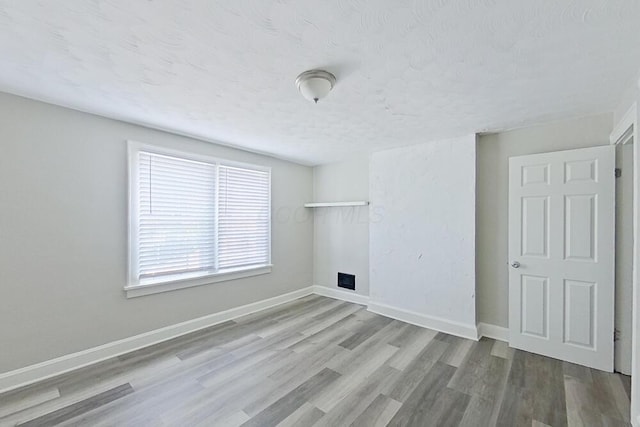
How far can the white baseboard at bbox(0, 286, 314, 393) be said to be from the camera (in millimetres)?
2160

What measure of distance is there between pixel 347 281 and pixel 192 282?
7.89ft

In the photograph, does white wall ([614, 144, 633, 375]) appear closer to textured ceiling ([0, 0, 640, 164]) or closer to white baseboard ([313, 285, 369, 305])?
textured ceiling ([0, 0, 640, 164])

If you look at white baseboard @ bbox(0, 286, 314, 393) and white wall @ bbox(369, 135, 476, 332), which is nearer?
white baseboard @ bbox(0, 286, 314, 393)

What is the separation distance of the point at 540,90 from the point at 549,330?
7.53 feet

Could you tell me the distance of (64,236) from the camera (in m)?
2.40

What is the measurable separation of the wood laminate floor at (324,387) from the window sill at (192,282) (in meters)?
0.59

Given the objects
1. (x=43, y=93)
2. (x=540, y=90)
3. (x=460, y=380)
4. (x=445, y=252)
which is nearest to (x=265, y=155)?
(x=43, y=93)

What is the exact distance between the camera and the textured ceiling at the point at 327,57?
127cm

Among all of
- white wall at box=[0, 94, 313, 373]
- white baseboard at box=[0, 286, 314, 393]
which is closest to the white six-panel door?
white baseboard at box=[0, 286, 314, 393]

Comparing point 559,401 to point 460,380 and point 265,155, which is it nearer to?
point 460,380

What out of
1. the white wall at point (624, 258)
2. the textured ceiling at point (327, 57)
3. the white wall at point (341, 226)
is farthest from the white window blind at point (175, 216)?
the white wall at point (624, 258)

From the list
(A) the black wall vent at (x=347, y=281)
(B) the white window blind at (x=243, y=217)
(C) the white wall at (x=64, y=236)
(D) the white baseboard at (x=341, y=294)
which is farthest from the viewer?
(A) the black wall vent at (x=347, y=281)

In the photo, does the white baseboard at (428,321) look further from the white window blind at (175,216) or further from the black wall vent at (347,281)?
the white window blind at (175,216)

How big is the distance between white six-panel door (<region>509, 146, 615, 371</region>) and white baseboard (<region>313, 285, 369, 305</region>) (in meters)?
2.00
